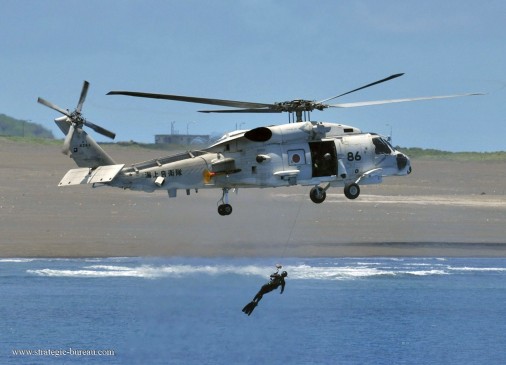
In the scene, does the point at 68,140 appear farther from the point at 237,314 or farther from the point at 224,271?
the point at 237,314

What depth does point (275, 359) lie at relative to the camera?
72.7 m

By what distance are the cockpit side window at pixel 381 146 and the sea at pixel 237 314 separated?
10367 millimetres

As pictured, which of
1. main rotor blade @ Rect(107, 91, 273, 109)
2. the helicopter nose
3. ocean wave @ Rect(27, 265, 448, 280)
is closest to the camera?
main rotor blade @ Rect(107, 91, 273, 109)

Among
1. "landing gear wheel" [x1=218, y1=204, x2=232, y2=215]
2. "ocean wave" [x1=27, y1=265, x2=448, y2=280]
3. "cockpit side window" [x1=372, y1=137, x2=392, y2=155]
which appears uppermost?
"cockpit side window" [x1=372, y1=137, x2=392, y2=155]

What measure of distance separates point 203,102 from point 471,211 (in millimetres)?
44367

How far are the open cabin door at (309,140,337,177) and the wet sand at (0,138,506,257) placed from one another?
1313 centimetres

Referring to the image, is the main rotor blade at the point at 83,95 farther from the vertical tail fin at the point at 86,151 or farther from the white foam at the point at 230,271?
the white foam at the point at 230,271

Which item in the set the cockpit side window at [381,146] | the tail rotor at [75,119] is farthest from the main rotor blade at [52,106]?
the cockpit side window at [381,146]

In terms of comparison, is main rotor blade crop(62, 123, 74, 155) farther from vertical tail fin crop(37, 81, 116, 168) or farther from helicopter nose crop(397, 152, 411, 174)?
helicopter nose crop(397, 152, 411, 174)

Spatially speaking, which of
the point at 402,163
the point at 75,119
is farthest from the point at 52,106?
the point at 402,163

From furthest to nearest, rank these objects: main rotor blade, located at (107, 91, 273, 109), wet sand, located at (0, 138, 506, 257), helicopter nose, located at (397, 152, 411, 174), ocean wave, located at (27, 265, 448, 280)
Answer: wet sand, located at (0, 138, 506, 257) → ocean wave, located at (27, 265, 448, 280) → helicopter nose, located at (397, 152, 411, 174) → main rotor blade, located at (107, 91, 273, 109)

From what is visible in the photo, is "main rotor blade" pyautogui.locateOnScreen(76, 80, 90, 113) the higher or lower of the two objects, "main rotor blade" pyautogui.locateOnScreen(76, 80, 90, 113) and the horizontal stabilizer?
the higher

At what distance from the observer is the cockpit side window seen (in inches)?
2906

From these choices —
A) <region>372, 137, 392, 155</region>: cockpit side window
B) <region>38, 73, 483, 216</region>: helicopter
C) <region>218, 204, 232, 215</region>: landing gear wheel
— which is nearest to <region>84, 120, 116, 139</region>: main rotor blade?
<region>38, 73, 483, 216</region>: helicopter
